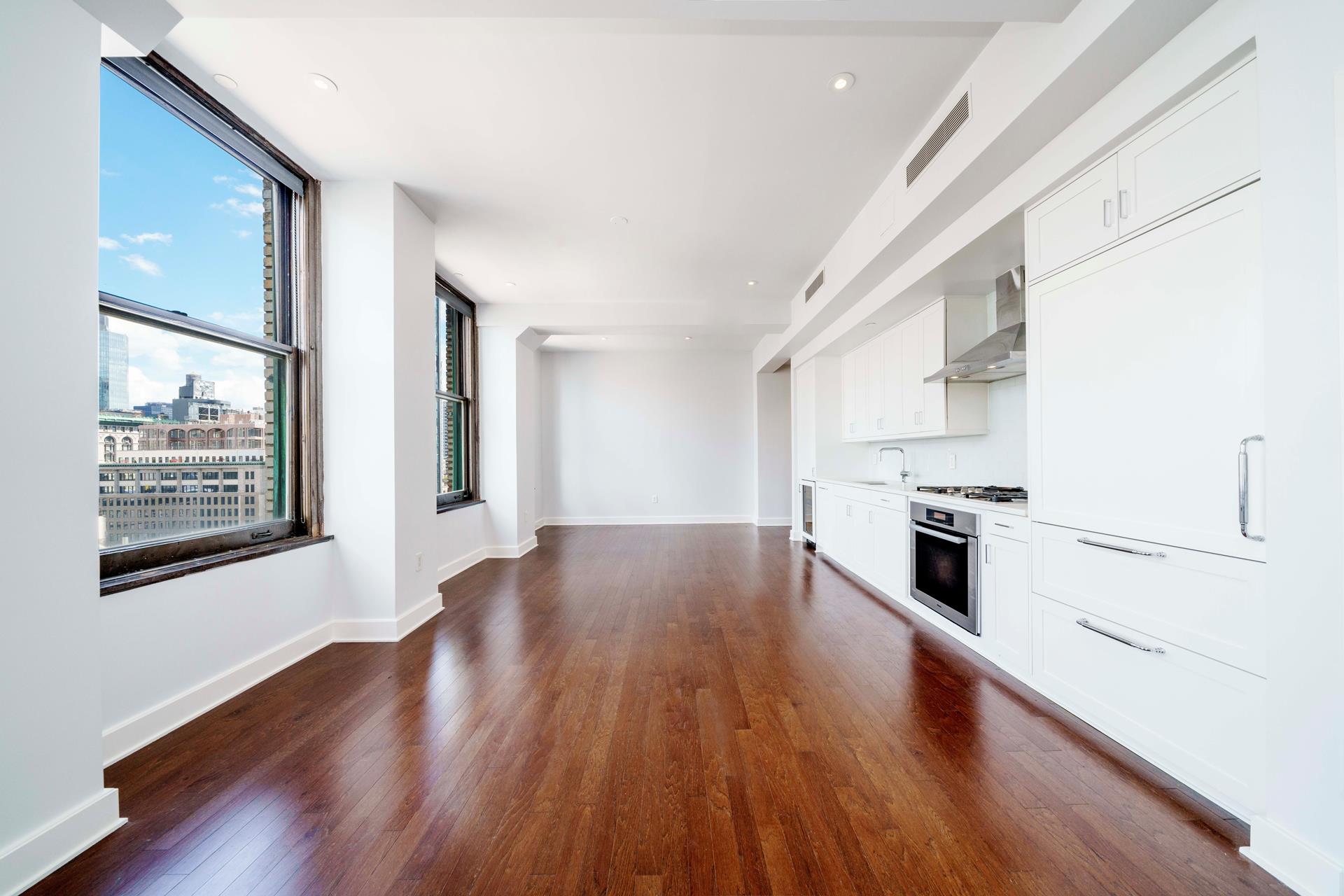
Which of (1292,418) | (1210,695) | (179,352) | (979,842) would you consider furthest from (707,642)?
(179,352)

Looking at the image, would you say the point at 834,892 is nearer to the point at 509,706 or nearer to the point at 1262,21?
the point at 509,706

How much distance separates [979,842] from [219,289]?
3.92 meters

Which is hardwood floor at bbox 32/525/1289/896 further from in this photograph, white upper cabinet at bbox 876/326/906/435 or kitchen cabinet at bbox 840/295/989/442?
white upper cabinet at bbox 876/326/906/435

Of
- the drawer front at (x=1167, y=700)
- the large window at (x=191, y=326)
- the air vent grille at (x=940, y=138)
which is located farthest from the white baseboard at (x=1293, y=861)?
the large window at (x=191, y=326)

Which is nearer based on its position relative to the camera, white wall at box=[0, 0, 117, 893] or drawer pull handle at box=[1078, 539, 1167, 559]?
white wall at box=[0, 0, 117, 893]

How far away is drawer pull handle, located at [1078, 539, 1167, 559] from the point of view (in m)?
1.80

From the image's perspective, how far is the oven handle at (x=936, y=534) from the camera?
3.07 metres

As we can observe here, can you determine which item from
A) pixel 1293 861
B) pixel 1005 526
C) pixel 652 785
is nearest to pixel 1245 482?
pixel 1293 861

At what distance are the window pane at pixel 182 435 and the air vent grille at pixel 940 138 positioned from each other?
3.66m

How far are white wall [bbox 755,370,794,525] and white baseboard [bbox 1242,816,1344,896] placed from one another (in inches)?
263

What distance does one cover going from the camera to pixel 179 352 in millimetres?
2406

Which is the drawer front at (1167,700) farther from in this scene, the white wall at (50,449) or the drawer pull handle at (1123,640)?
the white wall at (50,449)

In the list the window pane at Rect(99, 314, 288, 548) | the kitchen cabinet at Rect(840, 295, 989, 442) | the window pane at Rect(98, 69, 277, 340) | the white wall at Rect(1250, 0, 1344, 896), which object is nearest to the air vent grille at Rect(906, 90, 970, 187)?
the white wall at Rect(1250, 0, 1344, 896)

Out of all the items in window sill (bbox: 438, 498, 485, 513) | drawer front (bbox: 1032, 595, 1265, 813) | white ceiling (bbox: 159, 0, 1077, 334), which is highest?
white ceiling (bbox: 159, 0, 1077, 334)
